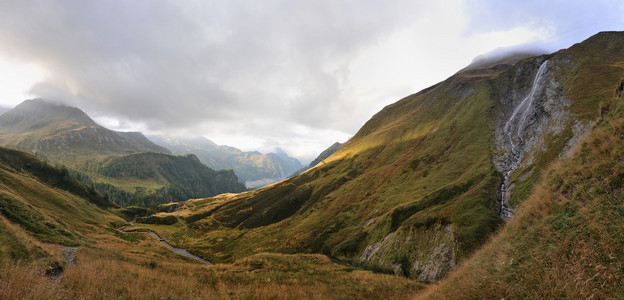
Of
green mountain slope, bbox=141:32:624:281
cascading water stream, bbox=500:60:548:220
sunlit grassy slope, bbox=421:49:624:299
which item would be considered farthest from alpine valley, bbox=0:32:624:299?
cascading water stream, bbox=500:60:548:220

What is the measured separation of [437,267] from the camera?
2712 centimetres

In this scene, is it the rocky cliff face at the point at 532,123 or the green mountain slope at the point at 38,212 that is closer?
the green mountain slope at the point at 38,212

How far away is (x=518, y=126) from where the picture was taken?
216 ft

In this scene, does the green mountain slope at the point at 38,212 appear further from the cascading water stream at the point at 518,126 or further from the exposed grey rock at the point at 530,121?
the cascading water stream at the point at 518,126

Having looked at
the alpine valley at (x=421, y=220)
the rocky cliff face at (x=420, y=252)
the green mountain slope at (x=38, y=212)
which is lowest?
the rocky cliff face at (x=420, y=252)

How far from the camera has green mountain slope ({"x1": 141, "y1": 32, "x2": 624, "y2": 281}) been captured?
108 feet

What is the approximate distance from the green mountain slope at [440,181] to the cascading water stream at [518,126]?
39 cm

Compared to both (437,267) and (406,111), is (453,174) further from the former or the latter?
(406,111)

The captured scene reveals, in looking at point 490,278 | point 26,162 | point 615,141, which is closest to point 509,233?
point 490,278

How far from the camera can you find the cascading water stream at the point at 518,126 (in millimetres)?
49034

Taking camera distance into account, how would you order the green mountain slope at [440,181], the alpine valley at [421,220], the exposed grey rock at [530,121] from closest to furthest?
the alpine valley at [421,220] → the green mountain slope at [440,181] → the exposed grey rock at [530,121]

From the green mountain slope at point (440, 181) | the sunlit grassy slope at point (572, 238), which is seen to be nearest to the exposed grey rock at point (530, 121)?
the green mountain slope at point (440, 181)

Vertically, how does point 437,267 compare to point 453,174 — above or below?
below

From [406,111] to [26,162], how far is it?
743 feet
